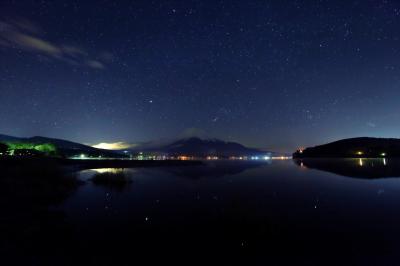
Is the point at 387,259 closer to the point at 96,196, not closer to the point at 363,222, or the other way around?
the point at 363,222

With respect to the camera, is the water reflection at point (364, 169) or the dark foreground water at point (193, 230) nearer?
the dark foreground water at point (193, 230)

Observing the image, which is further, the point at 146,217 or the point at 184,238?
the point at 146,217

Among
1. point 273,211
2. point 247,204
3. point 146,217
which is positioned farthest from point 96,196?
point 273,211

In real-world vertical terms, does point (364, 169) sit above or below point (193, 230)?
above

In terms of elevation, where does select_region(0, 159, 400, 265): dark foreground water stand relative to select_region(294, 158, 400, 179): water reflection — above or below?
below

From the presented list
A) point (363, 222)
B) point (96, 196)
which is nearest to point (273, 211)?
point (363, 222)

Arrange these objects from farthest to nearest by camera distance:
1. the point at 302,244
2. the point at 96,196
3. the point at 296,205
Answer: the point at 96,196 < the point at 296,205 < the point at 302,244

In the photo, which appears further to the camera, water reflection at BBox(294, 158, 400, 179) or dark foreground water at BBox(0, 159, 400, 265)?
water reflection at BBox(294, 158, 400, 179)

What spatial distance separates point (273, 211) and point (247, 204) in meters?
3.65

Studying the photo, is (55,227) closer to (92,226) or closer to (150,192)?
(92,226)

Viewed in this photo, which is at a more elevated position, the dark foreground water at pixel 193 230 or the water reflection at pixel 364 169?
the water reflection at pixel 364 169

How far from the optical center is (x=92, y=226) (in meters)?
19.2

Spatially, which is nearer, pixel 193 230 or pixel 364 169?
pixel 193 230

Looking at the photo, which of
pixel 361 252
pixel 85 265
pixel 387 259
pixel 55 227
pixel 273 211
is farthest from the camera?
pixel 273 211
